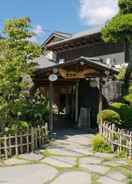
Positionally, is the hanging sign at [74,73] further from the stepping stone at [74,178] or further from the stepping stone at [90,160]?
A: the stepping stone at [74,178]

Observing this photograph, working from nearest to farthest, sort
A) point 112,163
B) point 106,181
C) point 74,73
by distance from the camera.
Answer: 1. point 106,181
2. point 112,163
3. point 74,73

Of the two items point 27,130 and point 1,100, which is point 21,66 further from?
point 27,130

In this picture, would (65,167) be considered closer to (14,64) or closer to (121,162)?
(121,162)

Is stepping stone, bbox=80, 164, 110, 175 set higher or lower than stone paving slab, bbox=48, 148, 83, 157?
lower

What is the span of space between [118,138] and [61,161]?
217 centimetres

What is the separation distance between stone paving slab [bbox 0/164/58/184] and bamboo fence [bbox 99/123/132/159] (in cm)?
265

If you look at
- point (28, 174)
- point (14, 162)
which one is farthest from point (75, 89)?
point (28, 174)

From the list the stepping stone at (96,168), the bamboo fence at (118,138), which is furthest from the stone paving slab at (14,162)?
the bamboo fence at (118,138)

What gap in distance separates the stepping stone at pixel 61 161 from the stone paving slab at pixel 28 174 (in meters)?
0.36

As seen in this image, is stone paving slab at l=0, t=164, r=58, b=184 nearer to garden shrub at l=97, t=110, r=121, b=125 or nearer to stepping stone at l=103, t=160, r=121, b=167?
stepping stone at l=103, t=160, r=121, b=167

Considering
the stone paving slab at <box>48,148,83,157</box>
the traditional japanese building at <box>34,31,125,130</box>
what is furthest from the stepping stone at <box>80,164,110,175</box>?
the traditional japanese building at <box>34,31,125,130</box>

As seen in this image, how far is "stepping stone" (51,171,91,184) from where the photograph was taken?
6.88 m

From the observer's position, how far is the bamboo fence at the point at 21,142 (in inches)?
360

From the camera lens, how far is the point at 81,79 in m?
17.2
